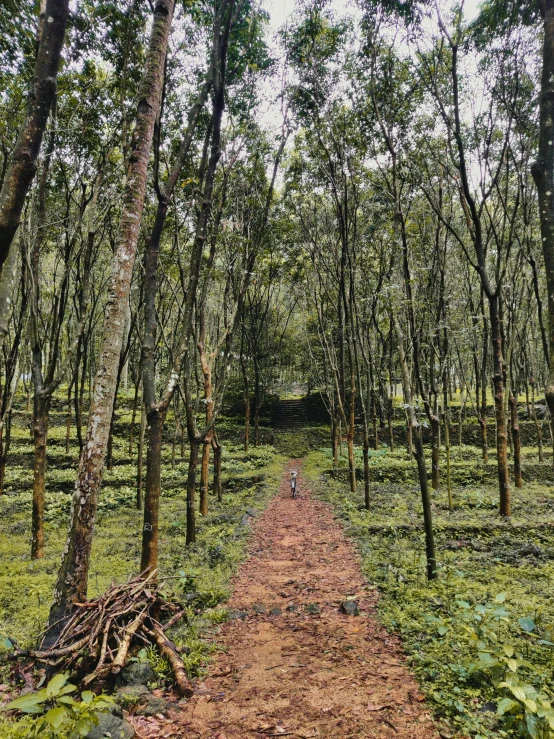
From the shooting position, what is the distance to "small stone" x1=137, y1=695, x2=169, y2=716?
3.41 m

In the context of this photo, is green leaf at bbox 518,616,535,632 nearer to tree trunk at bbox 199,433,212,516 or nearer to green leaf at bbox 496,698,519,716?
green leaf at bbox 496,698,519,716

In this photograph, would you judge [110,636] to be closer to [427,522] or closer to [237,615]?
[237,615]

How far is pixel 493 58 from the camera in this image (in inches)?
337

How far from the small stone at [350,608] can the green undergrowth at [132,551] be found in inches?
66.6

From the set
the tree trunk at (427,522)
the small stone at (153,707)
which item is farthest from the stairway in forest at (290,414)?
the small stone at (153,707)

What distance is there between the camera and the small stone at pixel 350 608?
5316 mm

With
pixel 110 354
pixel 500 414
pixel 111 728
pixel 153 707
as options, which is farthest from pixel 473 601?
pixel 500 414

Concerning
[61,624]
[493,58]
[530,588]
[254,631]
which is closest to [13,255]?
[61,624]

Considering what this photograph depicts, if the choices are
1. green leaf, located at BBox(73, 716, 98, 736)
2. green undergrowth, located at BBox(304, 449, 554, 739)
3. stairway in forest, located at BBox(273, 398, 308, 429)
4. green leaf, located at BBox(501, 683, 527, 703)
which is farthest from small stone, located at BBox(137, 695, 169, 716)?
stairway in forest, located at BBox(273, 398, 308, 429)

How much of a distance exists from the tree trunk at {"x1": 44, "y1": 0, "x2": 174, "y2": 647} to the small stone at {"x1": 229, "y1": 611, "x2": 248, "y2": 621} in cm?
227

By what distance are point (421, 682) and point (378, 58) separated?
1065 centimetres

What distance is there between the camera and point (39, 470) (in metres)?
7.50

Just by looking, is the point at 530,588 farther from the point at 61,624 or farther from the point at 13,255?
the point at 13,255

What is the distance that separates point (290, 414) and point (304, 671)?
89.5 ft
